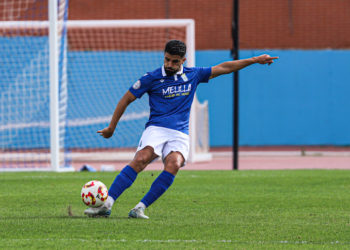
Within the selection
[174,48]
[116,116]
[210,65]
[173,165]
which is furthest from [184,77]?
[210,65]

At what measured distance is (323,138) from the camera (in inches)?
746

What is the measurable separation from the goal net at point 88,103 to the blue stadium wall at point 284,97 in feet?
9.52

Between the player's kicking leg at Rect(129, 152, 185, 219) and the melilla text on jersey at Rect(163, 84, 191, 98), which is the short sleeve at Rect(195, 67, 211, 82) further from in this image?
the player's kicking leg at Rect(129, 152, 185, 219)

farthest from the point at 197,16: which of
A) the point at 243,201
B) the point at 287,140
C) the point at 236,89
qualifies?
the point at 243,201

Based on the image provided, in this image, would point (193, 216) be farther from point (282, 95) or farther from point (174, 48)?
point (282, 95)

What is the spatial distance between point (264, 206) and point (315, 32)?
16.4 meters

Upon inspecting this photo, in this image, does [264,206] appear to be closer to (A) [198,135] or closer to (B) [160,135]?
(B) [160,135]

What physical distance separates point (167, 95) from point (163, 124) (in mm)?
288

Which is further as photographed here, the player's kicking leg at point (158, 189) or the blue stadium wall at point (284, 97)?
the blue stadium wall at point (284, 97)

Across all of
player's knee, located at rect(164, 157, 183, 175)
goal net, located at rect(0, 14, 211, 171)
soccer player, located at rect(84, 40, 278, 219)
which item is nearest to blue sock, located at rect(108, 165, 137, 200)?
soccer player, located at rect(84, 40, 278, 219)

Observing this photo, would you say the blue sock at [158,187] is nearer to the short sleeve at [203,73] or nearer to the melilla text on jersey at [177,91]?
the melilla text on jersey at [177,91]

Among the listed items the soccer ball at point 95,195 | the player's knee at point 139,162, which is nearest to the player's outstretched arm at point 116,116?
the player's knee at point 139,162

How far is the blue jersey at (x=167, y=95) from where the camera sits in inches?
206

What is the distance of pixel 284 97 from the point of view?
18.7m
